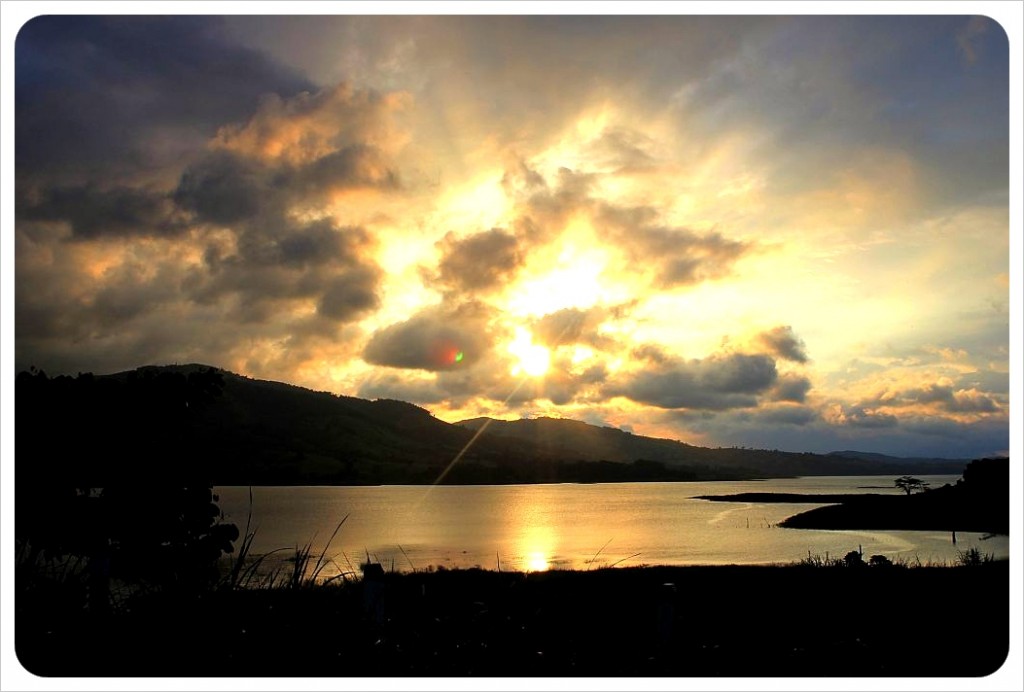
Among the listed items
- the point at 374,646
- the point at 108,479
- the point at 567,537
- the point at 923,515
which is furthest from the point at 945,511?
the point at 374,646

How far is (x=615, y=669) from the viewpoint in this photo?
774 cm

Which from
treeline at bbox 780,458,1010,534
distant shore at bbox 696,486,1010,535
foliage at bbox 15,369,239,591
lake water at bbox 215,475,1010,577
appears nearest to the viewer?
foliage at bbox 15,369,239,591

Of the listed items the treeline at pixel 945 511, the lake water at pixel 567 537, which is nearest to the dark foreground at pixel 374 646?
the lake water at pixel 567 537

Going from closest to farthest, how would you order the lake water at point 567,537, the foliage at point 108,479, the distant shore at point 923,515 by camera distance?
the foliage at point 108,479 < the lake water at point 567,537 < the distant shore at point 923,515

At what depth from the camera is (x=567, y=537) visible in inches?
3967

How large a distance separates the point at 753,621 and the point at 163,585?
1800 cm

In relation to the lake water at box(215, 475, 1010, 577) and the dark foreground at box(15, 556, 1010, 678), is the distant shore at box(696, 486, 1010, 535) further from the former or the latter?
the dark foreground at box(15, 556, 1010, 678)

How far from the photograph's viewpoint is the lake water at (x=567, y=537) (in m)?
68.4

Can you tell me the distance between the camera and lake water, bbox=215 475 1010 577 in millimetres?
68394

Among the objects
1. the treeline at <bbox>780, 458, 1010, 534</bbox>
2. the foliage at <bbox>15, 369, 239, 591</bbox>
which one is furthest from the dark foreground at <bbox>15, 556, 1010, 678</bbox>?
the treeline at <bbox>780, 458, 1010, 534</bbox>

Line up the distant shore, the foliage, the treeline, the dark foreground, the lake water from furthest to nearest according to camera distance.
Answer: the distant shore < the treeline < the lake water < the foliage < the dark foreground

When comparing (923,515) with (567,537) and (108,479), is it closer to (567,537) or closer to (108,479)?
(567,537)

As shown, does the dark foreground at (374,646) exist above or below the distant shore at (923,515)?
above

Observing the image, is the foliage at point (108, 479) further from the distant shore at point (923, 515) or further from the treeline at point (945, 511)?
the distant shore at point (923, 515)
